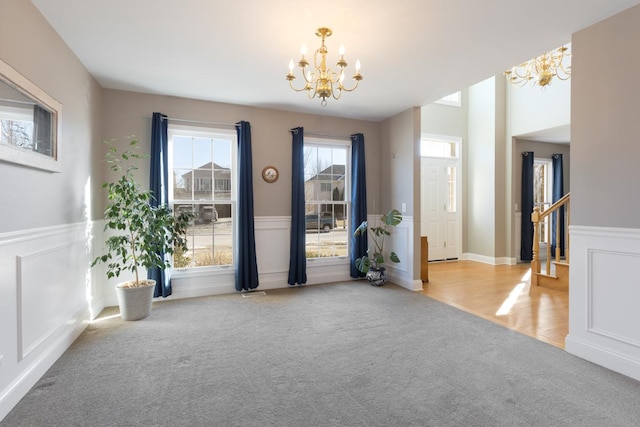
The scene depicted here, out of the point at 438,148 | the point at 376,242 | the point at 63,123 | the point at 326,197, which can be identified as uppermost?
the point at 438,148

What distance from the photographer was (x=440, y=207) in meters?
6.62

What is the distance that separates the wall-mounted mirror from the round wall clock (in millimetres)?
2361

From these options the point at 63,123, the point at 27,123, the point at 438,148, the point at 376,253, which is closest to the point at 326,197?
the point at 376,253

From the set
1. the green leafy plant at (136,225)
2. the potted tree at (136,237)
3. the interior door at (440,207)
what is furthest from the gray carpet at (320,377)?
the interior door at (440,207)

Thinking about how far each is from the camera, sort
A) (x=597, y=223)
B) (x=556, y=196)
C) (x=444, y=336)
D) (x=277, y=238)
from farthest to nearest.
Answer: (x=556, y=196)
(x=277, y=238)
(x=444, y=336)
(x=597, y=223)

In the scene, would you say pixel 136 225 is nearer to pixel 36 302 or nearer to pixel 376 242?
pixel 36 302

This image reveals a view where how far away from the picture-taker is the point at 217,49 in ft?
9.48

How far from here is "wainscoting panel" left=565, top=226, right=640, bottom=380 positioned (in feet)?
7.23

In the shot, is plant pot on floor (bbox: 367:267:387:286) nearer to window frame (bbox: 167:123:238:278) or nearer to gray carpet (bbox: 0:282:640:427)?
gray carpet (bbox: 0:282:640:427)

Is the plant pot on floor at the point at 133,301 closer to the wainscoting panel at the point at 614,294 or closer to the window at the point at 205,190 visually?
the window at the point at 205,190

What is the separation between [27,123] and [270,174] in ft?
8.96

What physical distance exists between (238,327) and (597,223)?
318 cm

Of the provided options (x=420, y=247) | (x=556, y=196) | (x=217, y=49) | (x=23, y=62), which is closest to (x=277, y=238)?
(x=420, y=247)

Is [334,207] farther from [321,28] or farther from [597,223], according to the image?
[597,223]
